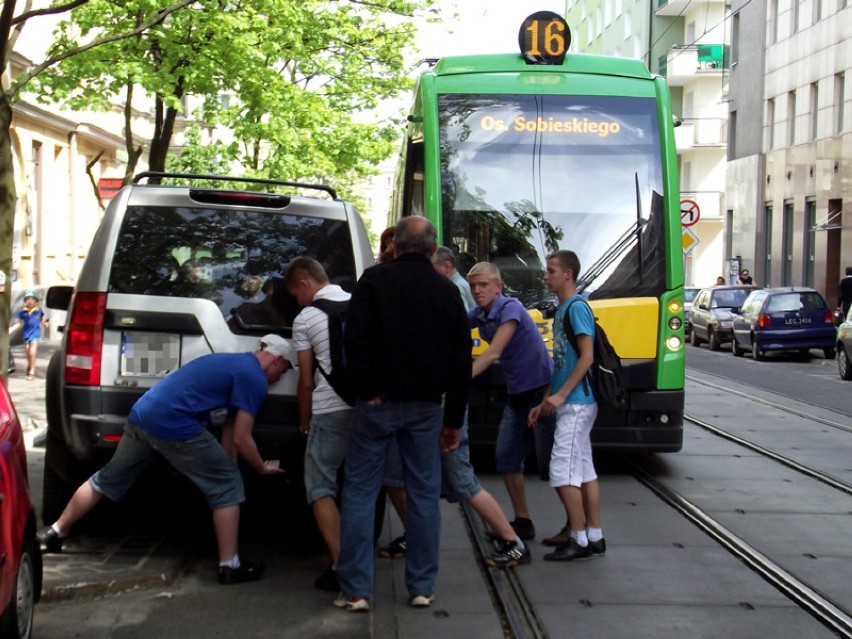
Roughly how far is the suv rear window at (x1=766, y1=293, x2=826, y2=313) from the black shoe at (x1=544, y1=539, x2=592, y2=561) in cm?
2150

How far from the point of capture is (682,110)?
59.8 meters

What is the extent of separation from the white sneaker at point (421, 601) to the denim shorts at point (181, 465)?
107cm

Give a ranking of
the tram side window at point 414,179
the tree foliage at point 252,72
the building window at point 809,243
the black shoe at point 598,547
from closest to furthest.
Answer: the black shoe at point 598,547 < the tram side window at point 414,179 < the tree foliage at point 252,72 < the building window at point 809,243

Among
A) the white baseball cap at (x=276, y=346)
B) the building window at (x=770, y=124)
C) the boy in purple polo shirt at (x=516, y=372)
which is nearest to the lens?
the white baseball cap at (x=276, y=346)

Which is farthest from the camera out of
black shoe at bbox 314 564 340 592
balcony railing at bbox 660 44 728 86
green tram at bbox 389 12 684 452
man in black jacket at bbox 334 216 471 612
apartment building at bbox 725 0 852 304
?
balcony railing at bbox 660 44 728 86

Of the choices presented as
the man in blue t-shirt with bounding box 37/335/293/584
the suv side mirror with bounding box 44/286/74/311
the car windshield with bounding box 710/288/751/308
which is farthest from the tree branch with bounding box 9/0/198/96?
the car windshield with bounding box 710/288/751/308

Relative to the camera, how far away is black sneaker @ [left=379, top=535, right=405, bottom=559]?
755cm

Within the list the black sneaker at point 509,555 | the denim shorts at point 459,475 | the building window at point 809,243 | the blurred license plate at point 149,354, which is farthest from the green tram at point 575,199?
the building window at point 809,243

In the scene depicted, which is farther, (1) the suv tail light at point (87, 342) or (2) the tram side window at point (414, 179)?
(2) the tram side window at point (414, 179)

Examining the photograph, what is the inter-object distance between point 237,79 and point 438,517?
42.6ft

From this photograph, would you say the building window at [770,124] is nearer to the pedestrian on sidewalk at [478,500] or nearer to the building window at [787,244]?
the building window at [787,244]

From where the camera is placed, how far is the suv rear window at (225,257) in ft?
23.0

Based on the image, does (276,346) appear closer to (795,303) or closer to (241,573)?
(241,573)

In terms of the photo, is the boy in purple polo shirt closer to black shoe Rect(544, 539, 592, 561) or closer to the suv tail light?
black shoe Rect(544, 539, 592, 561)
